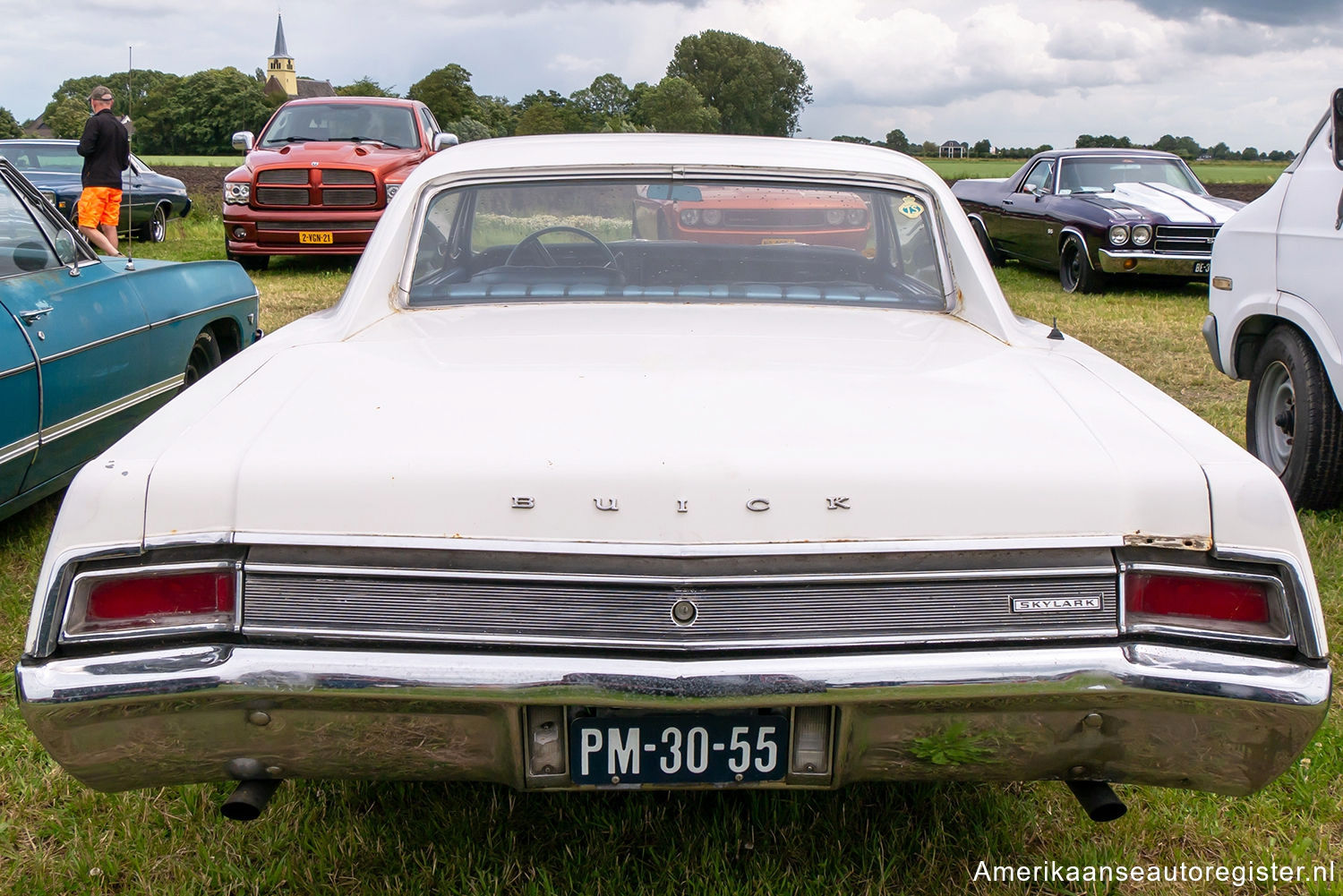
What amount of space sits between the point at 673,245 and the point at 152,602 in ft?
6.04

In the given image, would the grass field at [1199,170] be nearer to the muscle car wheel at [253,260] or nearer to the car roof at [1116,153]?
the car roof at [1116,153]

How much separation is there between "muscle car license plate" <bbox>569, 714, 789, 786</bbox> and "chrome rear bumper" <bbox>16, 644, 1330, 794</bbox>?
0.06 metres

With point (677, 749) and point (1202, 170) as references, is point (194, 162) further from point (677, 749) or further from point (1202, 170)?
point (677, 749)

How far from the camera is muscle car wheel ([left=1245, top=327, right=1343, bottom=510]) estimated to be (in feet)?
13.5

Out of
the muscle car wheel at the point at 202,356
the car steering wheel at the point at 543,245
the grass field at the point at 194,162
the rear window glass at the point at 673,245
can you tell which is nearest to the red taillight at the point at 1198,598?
the rear window glass at the point at 673,245

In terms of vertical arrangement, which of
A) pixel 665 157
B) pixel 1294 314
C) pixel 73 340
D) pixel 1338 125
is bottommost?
pixel 73 340

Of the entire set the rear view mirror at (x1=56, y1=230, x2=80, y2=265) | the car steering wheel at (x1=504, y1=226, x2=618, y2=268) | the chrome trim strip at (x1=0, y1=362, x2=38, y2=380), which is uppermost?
the car steering wheel at (x1=504, y1=226, x2=618, y2=268)

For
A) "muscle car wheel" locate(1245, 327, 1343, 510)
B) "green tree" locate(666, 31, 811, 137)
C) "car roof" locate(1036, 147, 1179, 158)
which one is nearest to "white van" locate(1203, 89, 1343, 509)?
"muscle car wheel" locate(1245, 327, 1343, 510)

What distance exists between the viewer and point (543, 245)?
3248mm

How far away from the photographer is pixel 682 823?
2.35m

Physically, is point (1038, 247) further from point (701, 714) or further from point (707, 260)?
point (701, 714)

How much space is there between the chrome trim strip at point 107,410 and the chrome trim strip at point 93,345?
0.22 metres

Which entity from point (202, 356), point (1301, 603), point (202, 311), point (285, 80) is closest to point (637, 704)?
point (1301, 603)

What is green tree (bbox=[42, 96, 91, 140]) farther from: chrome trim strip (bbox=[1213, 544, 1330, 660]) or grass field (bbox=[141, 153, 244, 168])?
chrome trim strip (bbox=[1213, 544, 1330, 660])
